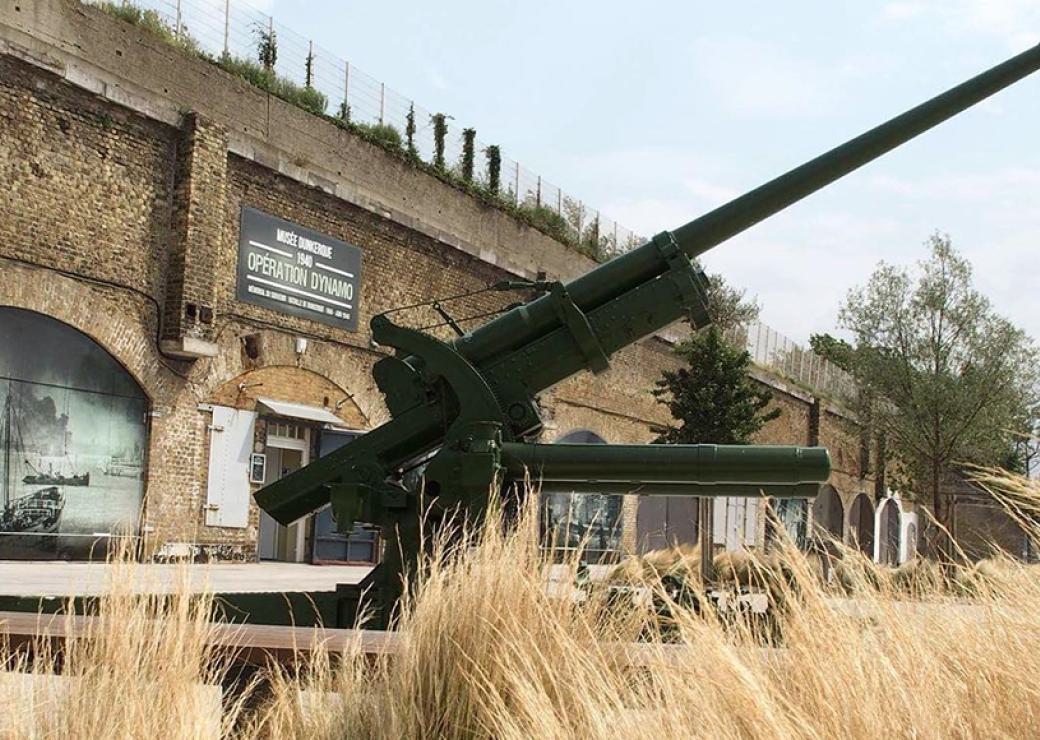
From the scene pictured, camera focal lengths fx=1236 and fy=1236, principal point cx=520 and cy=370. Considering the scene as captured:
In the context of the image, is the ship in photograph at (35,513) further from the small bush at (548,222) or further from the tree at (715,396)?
the small bush at (548,222)

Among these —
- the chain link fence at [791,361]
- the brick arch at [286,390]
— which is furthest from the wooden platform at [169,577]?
the chain link fence at [791,361]

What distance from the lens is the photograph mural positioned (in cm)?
1756

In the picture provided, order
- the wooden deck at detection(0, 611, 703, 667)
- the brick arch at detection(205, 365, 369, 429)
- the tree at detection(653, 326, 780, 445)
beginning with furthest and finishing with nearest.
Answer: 1. the brick arch at detection(205, 365, 369, 429)
2. the tree at detection(653, 326, 780, 445)
3. the wooden deck at detection(0, 611, 703, 667)

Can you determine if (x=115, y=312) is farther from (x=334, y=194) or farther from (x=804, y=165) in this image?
(x=804, y=165)

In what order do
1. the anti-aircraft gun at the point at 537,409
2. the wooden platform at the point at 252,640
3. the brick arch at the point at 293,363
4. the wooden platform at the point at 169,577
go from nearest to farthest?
the wooden platform at the point at 252,640
the wooden platform at the point at 169,577
the anti-aircraft gun at the point at 537,409
the brick arch at the point at 293,363

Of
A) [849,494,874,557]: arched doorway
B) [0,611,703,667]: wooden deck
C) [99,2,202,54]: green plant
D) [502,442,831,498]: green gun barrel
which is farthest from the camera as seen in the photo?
[849,494,874,557]: arched doorway

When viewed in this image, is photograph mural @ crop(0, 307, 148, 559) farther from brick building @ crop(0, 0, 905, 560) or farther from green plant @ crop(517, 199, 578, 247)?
green plant @ crop(517, 199, 578, 247)

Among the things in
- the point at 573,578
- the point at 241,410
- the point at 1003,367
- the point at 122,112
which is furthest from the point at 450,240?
the point at 573,578

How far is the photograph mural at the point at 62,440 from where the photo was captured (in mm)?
17562

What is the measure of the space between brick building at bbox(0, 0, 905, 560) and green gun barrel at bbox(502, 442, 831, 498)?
8271 millimetres

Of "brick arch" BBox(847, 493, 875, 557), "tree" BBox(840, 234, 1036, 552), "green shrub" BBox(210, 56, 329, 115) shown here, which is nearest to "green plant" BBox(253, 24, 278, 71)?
"green shrub" BBox(210, 56, 329, 115)

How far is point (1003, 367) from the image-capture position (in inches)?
1232

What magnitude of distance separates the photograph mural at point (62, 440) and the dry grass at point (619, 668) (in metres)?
13.5

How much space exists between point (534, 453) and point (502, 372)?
605mm
